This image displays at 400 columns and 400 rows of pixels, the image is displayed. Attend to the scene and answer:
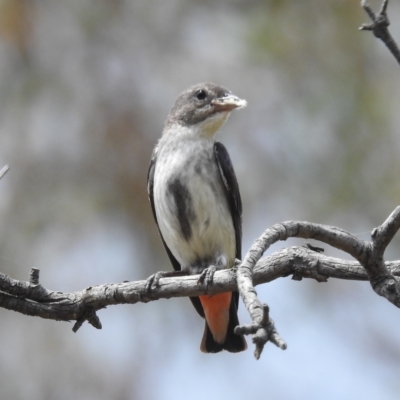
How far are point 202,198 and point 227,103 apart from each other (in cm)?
81

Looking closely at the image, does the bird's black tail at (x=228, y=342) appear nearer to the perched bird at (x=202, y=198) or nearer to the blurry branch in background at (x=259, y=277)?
the perched bird at (x=202, y=198)

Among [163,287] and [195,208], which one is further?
[195,208]

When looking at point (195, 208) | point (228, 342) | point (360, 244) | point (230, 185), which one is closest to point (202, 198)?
point (195, 208)

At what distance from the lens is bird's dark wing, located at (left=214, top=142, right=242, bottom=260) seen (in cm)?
484

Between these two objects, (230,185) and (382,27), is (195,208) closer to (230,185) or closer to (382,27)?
(230,185)

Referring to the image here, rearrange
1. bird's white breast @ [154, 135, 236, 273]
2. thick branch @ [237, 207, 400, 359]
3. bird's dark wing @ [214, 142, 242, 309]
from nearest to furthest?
thick branch @ [237, 207, 400, 359] → bird's white breast @ [154, 135, 236, 273] → bird's dark wing @ [214, 142, 242, 309]

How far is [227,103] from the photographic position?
16.5 ft

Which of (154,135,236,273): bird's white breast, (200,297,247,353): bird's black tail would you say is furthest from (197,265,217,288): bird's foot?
(200,297,247,353): bird's black tail

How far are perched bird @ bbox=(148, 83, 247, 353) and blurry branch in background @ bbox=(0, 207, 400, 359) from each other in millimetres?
954

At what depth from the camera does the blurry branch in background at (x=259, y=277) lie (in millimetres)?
2738

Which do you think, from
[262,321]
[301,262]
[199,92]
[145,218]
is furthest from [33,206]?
[262,321]

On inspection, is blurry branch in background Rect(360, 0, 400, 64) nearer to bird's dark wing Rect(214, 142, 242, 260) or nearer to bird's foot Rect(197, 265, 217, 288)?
bird's foot Rect(197, 265, 217, 288)

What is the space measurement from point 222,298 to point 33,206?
420 cm

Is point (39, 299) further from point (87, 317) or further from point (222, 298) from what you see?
point (222, 298)
